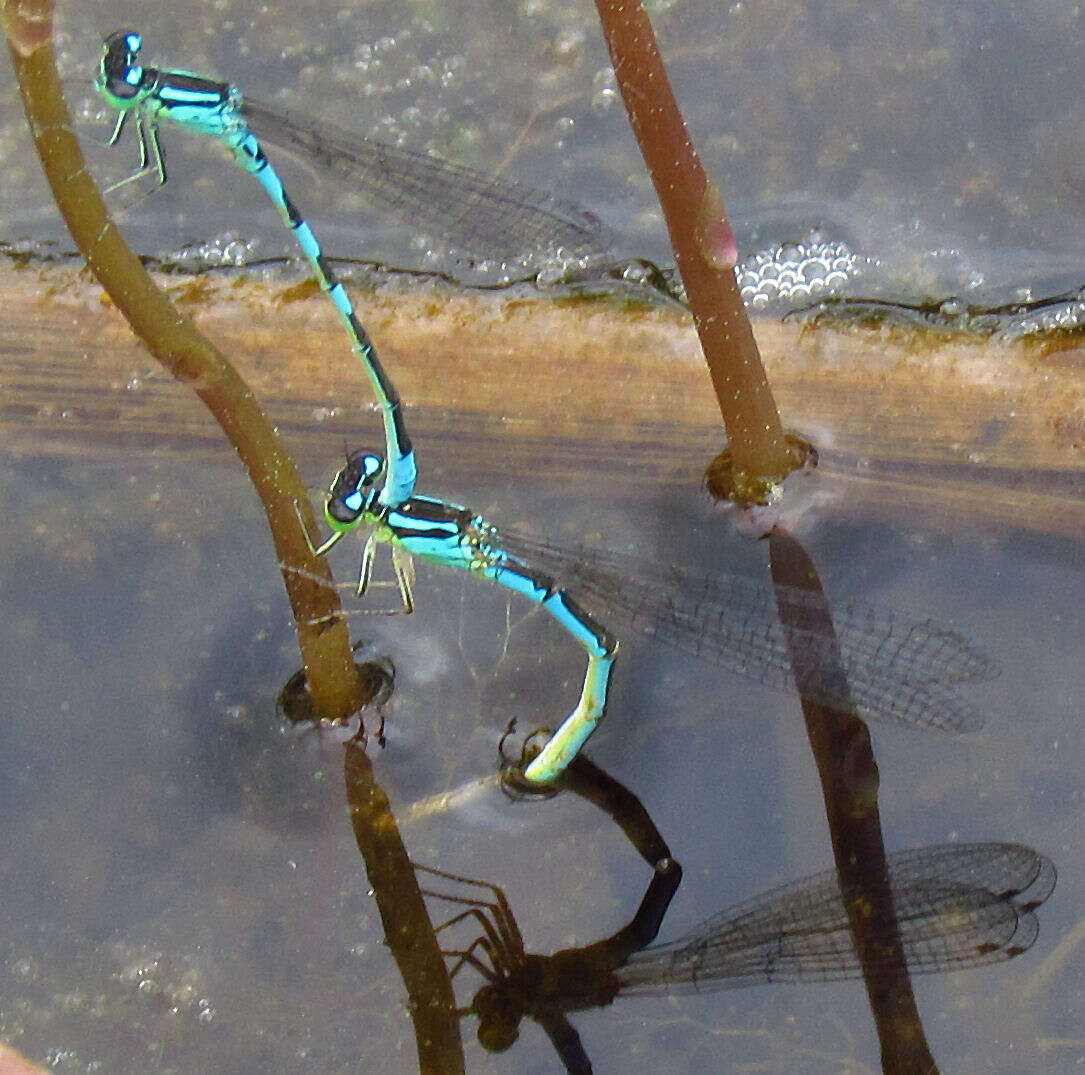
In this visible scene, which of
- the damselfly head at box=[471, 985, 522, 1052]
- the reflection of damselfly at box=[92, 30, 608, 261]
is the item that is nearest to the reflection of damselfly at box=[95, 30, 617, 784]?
the reflection of damselfly at box=[92, 30, 608, 261]

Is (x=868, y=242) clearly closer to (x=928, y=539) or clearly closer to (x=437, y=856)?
(x=928, y=539)

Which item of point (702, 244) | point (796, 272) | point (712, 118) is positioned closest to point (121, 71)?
point (702, 244)

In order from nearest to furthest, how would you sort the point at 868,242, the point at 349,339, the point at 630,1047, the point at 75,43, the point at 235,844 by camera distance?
the point at 630,1047 < the point at 235,844 < the point at 349,339 < the point at 868,242 < the point at 75,43

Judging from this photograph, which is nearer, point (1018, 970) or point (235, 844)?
point (1018, 970)

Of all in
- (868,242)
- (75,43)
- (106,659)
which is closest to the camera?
(106,659)

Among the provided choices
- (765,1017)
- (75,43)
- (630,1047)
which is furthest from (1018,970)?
(75,43)
